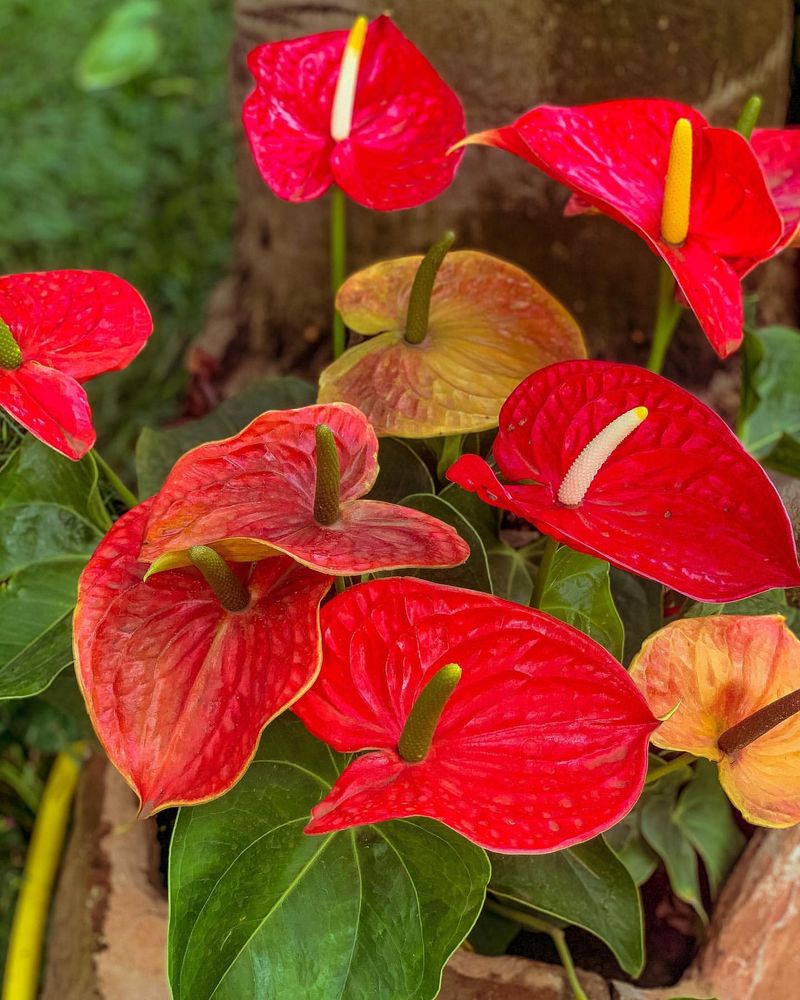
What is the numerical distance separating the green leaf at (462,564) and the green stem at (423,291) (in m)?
0.11

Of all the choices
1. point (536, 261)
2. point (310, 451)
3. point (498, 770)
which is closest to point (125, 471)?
point (536, 261)

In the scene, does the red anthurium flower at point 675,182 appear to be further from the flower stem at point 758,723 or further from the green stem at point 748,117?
the flower stem at point 758,723

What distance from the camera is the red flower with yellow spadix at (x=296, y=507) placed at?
0.47 m

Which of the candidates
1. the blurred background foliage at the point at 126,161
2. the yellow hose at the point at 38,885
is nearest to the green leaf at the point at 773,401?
the yellow hose at the point at 38,885

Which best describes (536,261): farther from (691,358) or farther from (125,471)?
(125,471)

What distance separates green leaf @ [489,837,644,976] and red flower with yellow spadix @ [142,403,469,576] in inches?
8.8

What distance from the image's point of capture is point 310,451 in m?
0.53

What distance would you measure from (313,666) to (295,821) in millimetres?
139

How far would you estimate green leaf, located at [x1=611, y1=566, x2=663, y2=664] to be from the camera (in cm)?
68

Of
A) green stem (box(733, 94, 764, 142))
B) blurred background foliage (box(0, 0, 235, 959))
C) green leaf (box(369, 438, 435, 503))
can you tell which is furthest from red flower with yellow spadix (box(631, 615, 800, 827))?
blurred background foliage (box(0, 0, 235, 959))

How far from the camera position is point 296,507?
1.72 feet

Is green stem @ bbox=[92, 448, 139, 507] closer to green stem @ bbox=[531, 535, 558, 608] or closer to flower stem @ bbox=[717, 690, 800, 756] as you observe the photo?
green stem @ bbox=[531, 535, 558, 608]

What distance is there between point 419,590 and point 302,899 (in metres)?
0.18

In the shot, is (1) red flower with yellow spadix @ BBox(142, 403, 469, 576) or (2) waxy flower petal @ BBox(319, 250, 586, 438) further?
(2) waxy flower petal @ BBox(319, 250, 586, 438)
